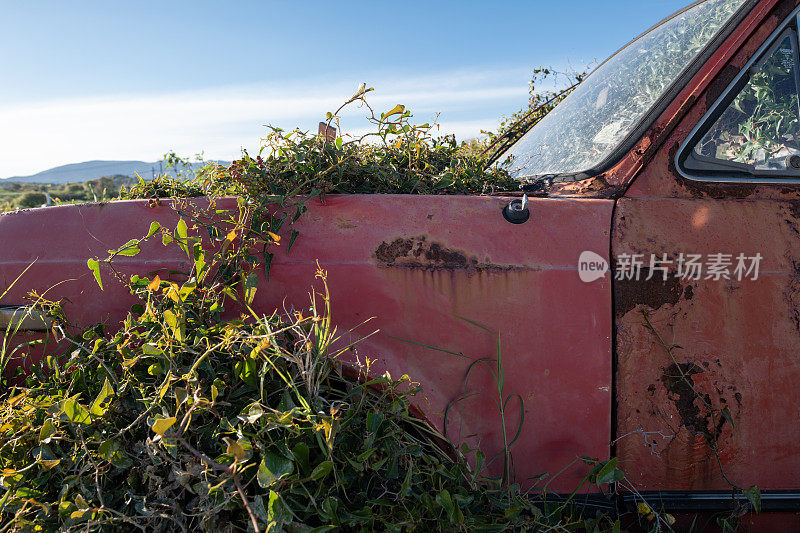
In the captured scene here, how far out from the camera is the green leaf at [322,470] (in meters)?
1.36

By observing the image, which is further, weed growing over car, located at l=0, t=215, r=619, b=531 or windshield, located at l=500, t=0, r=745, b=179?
windshield, located at l=500, t=0, r=745, b=179

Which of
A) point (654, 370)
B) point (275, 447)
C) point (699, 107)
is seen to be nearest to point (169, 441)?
point (275, 447)

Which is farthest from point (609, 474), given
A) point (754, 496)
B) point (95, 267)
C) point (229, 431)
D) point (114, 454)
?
point (95, 267)

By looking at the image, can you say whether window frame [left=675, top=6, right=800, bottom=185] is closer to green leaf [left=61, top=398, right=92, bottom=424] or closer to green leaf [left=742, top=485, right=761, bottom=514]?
green leaf [left=742, top=485, right=761, bottom=514]

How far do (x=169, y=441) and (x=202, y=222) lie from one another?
75 centimetres

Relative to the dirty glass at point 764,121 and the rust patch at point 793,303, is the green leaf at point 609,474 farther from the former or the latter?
the dirty glass at point 764,121

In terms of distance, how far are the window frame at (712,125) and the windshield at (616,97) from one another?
17 centimetres

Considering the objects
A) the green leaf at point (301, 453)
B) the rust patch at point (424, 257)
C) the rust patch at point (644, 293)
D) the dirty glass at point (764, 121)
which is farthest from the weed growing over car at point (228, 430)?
→ the dirty glass at point (764, 121)


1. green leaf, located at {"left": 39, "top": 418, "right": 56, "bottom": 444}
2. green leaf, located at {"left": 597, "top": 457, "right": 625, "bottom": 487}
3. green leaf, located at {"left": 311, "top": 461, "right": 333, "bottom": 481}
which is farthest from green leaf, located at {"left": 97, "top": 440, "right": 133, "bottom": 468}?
green leaf, located at {"left": 597, "top": 457, "right": 625, "bottom": 487}

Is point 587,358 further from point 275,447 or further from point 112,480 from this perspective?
point 112,480

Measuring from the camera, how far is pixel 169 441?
1.35 meters

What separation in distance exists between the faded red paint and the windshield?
1.45 feet

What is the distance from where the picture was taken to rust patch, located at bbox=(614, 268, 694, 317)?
1.73 metres

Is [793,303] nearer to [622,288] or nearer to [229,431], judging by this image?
[622,288]
